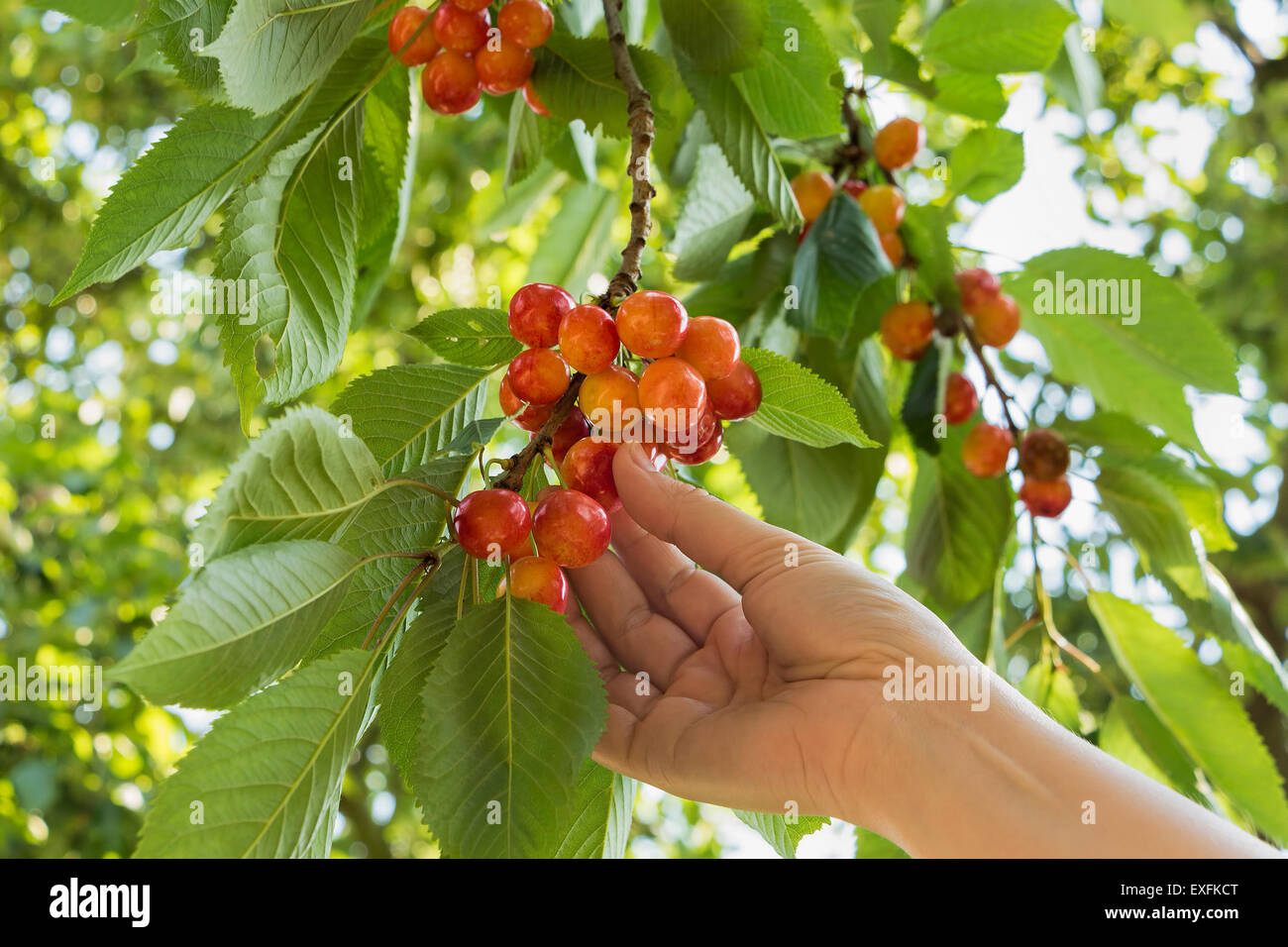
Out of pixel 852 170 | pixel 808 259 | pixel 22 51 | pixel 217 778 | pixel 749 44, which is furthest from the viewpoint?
pixel 22 51

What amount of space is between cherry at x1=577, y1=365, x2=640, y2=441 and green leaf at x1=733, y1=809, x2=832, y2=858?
0.35 m

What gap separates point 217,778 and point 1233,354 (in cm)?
127

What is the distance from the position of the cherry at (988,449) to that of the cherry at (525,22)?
76cm

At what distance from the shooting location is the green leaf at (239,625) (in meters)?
0.57

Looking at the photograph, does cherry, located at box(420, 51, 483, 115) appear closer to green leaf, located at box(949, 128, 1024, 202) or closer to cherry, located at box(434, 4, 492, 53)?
cherry, located at box(434, 4, 492, 53)

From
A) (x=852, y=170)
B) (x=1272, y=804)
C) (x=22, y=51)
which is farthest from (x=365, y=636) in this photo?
(x=22, y=51)

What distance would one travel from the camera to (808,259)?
1.12 m

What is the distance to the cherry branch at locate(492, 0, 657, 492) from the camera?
75 centimetres

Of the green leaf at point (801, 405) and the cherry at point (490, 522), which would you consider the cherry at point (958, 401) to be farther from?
the cherry at point (490, 522)

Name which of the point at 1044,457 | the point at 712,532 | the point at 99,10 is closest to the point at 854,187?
the point at 1044,457

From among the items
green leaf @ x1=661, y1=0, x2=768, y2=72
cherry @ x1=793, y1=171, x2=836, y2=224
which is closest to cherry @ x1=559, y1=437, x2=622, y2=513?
green leaf @ x1=661, y1=0, x2=768, y2=72

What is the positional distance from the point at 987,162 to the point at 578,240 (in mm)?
665
